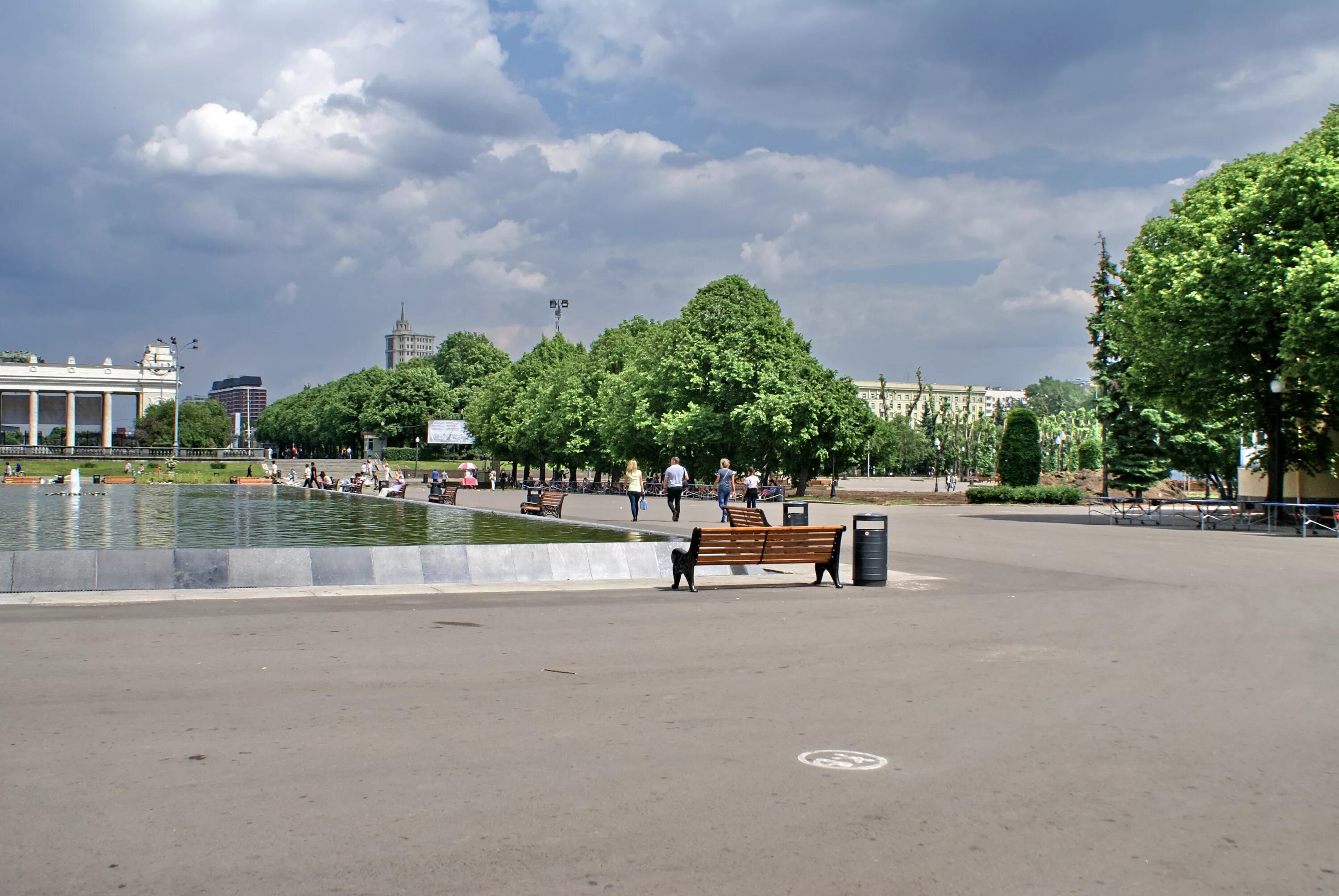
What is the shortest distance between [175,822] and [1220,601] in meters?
13.5

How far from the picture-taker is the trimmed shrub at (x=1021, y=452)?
2037 inches

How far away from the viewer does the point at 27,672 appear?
8.45 metres

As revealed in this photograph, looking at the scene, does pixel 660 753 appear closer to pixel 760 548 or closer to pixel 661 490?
pixel 760 548

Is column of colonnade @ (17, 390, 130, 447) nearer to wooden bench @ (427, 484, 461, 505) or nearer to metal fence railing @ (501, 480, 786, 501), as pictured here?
metal fence railing @ (501, 480, 786, 501)

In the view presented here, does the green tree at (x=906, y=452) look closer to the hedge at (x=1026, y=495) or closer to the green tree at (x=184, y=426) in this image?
the hedge at (x=1026, y=495)

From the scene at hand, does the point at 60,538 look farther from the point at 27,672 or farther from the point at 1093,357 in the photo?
the point at 1093,357

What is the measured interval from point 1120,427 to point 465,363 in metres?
97.8

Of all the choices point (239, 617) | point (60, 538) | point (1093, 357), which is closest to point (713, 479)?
point (1093, 357)

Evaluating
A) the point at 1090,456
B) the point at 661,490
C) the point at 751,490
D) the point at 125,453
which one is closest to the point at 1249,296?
the point at 751,490

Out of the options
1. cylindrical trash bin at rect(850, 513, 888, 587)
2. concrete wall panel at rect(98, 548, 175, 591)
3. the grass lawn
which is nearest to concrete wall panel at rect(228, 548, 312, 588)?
concrete wall panel at rect(98, 548, 175, 591)

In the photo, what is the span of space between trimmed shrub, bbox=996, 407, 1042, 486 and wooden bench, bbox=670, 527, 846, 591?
3855 cm

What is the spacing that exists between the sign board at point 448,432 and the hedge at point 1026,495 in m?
69.7

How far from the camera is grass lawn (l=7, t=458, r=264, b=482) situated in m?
83.0

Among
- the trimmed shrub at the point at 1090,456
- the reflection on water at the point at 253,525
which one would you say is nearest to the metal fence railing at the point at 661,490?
the reflection on water at the point at 253,525
